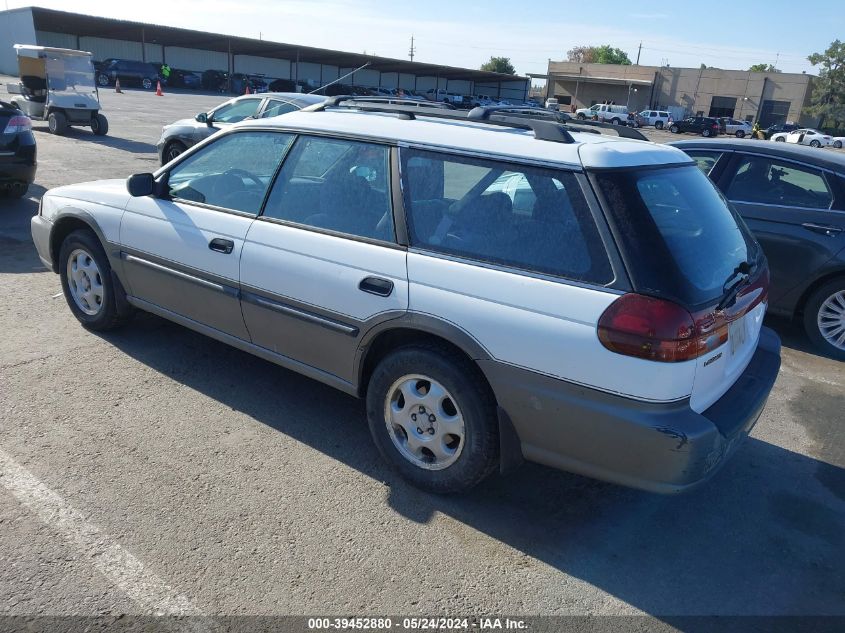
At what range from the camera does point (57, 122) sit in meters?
16.9

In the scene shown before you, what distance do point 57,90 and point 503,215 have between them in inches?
713

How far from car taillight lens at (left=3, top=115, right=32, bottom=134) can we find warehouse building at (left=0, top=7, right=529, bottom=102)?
30044mm

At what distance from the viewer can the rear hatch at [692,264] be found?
8.76 feet

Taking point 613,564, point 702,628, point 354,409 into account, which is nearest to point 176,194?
point 354,409

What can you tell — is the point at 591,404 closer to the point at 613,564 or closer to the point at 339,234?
the point at 613,564

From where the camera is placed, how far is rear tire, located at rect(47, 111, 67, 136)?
16.8 m

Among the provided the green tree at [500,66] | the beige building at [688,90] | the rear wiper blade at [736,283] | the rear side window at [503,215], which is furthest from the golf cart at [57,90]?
the green tree at [500,66]

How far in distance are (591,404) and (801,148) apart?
4.79 metres

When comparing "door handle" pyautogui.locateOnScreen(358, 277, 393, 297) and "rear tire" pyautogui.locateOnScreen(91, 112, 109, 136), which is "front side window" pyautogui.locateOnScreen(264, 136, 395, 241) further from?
"rear tire" pyautogui.locateOnScreen(91, 112, 109, 136)

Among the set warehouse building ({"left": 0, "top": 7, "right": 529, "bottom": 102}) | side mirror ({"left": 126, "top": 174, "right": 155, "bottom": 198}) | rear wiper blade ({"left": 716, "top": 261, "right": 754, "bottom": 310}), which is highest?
warehouse building ({"left": 0, "top": 7, "right": 529, "bottom": 102})

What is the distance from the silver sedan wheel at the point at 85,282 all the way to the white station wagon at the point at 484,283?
2.64 ft

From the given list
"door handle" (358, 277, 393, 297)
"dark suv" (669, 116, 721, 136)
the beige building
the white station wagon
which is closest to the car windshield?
the white station wagon

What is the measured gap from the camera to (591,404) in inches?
108

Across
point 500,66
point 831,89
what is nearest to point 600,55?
point 500,66
